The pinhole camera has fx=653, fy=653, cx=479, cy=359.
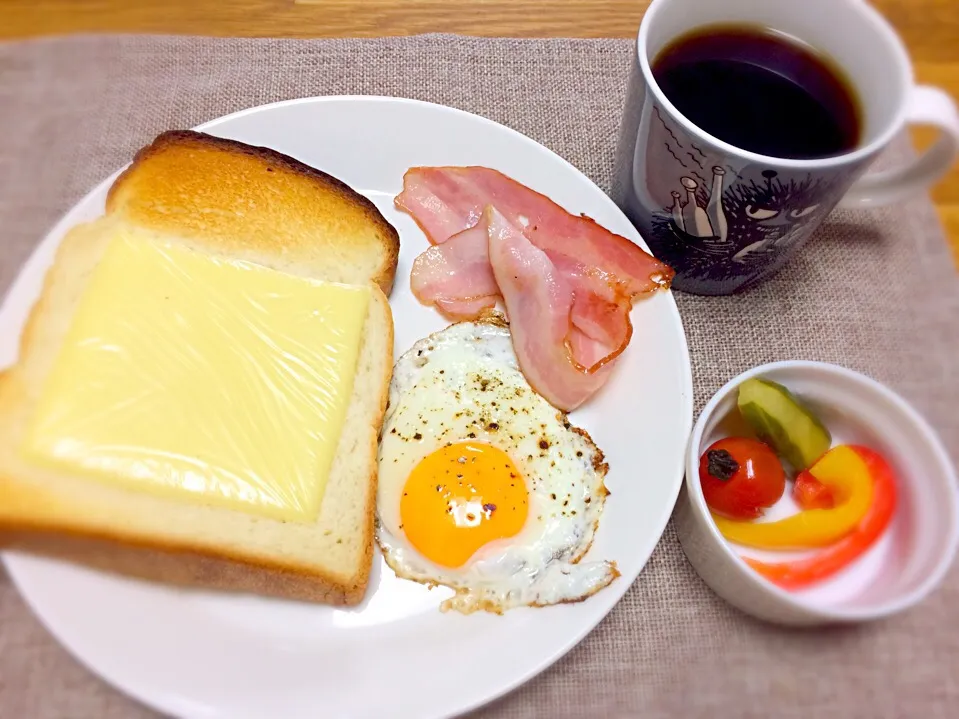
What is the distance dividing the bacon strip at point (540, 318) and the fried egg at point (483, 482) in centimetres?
4

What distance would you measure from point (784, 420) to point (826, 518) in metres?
0.19

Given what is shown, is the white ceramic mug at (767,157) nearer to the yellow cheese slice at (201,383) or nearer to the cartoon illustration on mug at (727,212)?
the cartoon illustration on mug at (727,212)

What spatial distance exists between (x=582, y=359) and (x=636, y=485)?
0.94ft

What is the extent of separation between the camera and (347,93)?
184 cm

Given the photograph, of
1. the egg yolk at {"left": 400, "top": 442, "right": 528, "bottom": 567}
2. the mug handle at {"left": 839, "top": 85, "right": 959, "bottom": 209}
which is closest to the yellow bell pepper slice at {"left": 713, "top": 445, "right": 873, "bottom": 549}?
the egg yolk at {"left": 400, "top": 442, "right": 528, "bottom": 567}

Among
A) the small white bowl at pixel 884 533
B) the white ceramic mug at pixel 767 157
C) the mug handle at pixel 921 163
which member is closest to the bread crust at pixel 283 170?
the white ceramic mug at pixel 767 157

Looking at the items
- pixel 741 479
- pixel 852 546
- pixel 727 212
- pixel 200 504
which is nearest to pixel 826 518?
pixel 852 546

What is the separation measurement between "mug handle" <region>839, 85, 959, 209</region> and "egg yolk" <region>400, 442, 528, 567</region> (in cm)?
93

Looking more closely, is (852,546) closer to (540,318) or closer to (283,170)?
(540,318)

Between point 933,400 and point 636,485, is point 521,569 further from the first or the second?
point 933,400

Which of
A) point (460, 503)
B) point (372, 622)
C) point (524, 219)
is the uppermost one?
point (524, 219)

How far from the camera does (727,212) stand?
4.07ft

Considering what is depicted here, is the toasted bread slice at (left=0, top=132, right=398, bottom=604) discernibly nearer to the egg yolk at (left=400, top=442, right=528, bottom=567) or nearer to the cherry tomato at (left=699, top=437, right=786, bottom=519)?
the egg yolk at (left=400, top=442, right=528, bottom=567)

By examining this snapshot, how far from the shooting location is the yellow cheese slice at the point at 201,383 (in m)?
1.16
